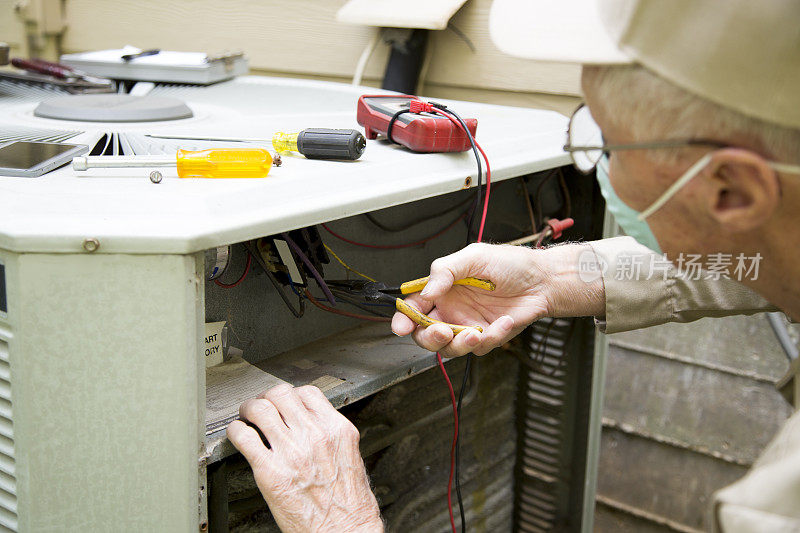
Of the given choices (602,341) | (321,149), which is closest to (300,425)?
(321,149)

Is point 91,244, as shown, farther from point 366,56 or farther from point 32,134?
point 366,56

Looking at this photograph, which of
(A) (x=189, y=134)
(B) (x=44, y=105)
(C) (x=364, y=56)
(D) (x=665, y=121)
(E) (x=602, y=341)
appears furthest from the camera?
(C) (x=364, y=56)

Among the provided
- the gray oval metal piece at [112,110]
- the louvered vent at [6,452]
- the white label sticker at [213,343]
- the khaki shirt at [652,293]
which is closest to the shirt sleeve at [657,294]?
the khaki shirt at [652,293]

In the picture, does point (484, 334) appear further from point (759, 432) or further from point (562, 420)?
point (759, 432)

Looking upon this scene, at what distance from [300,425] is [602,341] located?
790 mm

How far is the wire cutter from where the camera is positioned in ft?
3.08

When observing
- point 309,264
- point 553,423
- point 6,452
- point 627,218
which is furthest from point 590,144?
point 553,423

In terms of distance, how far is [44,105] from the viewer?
114 cm

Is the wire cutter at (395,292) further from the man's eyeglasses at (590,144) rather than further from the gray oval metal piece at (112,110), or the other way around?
the gray oval metal piece at (112,110)

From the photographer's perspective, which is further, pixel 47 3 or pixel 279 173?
pixel 47 3

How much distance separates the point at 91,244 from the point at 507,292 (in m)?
0.62

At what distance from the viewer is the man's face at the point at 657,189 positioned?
69 centimetres

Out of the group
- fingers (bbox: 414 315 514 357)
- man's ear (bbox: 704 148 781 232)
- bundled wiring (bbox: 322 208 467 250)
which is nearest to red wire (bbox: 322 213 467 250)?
bundled wiring (bbox: 322 208 467 250)

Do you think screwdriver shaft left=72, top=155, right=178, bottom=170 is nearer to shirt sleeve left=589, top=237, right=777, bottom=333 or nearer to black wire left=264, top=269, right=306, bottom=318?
black wire left=264, top=269, right=306, bottom=318
